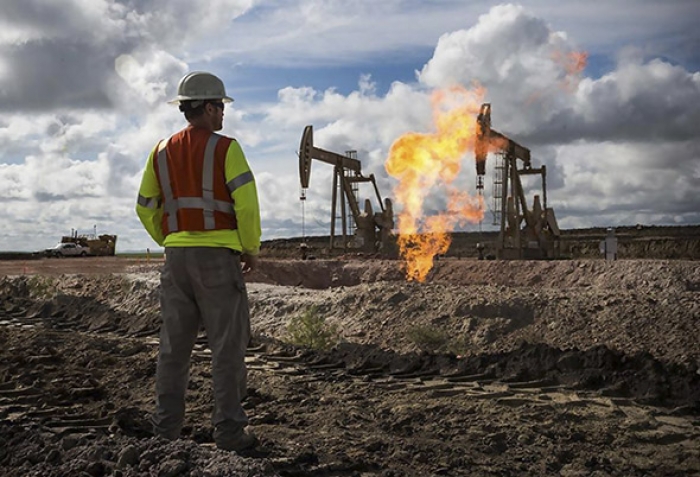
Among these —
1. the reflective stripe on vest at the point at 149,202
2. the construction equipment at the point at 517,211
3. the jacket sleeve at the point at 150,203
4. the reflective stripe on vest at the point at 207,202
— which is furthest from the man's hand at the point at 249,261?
the construction equipment at the point at 517,211

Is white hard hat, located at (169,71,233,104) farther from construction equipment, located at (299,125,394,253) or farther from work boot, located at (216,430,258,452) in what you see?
construction equipment, located at (299,125,394,253)

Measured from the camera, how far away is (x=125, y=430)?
606 centimetres

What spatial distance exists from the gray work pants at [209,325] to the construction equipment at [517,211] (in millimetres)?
18313

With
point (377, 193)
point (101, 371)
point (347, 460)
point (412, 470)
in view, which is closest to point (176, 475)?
point (347, 460)

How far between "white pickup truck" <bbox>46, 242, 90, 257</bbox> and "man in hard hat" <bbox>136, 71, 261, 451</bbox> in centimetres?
5125

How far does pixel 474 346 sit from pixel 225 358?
21.8 feet

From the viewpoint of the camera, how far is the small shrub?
11.8 m

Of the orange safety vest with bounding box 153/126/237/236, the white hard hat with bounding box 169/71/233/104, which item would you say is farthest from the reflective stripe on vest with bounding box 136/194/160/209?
the white hard hat with bounding box 169/71/233/104

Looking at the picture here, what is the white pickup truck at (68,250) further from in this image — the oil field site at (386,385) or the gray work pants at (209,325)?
the gray work pants at (209,325)

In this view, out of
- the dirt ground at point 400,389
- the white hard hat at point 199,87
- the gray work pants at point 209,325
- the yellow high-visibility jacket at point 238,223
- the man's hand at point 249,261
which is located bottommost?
the dirt ground at point 400,389

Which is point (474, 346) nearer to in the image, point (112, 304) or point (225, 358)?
point (225, 358)

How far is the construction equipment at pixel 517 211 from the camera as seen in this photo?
24309mm

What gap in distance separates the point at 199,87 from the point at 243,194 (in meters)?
0.94

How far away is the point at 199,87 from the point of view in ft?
17.8
